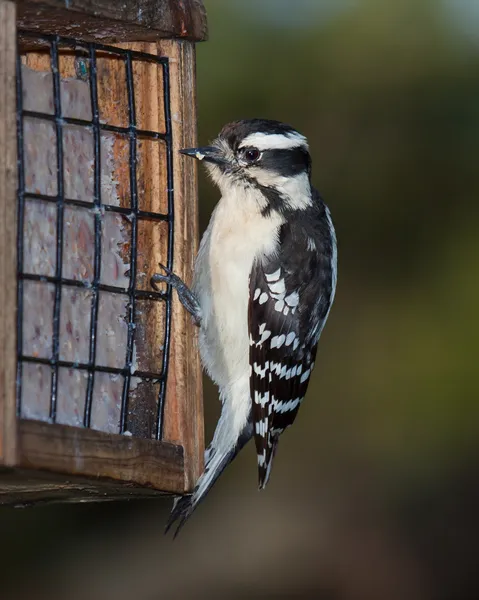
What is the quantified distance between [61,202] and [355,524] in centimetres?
556

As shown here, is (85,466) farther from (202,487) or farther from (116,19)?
(116,19)

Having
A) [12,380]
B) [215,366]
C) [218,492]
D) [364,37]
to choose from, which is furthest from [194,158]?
[218,492]

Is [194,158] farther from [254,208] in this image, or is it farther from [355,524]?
[355,524]

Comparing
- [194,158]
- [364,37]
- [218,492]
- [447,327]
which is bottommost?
[218,492]

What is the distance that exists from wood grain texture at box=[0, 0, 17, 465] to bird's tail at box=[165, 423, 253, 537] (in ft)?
3.23

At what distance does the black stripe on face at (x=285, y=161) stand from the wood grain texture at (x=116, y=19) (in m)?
0.57

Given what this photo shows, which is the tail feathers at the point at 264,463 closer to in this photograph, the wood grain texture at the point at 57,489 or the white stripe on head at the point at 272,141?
the wood grain texture at the point at 57,489

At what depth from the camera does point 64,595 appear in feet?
30.9

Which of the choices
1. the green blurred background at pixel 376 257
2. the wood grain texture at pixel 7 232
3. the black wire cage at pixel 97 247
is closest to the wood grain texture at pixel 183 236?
the black wire cage at pixel 97 247

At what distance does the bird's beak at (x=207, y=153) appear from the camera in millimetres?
4559

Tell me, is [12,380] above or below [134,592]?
above

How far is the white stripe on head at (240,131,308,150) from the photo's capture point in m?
4.95

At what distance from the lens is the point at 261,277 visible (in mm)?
4898

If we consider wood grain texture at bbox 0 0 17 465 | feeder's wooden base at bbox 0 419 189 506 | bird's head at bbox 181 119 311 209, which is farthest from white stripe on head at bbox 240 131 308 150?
wood grain texture at bbox 0 0 17 465
